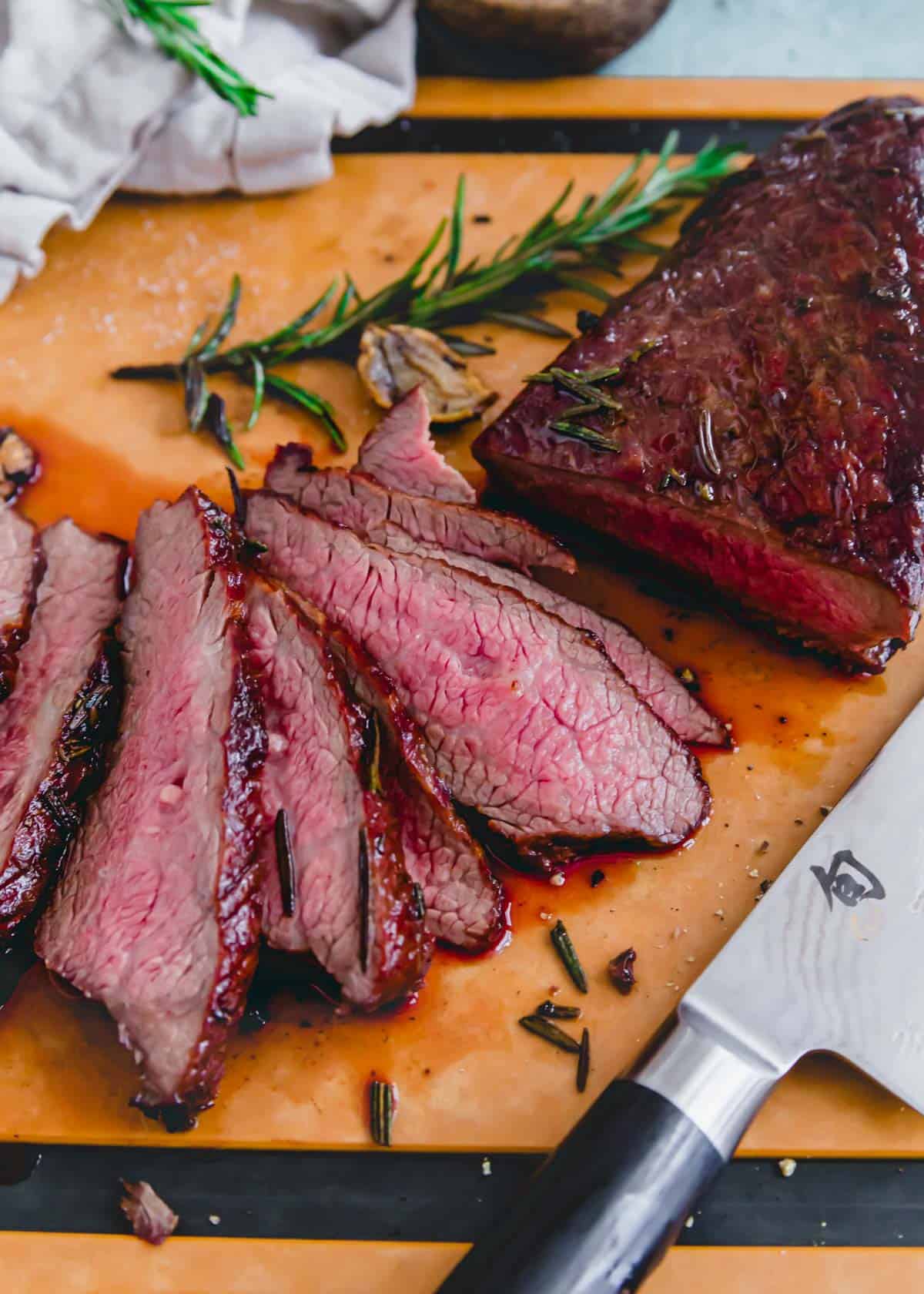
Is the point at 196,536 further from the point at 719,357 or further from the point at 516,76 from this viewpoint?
the point at 516,76

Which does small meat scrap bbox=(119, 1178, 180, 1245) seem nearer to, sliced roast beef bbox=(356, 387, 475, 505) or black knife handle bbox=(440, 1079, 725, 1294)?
black knife handle bbox=(440, 1079, 725, 1294)

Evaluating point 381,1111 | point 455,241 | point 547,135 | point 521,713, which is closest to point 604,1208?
point 381,1111

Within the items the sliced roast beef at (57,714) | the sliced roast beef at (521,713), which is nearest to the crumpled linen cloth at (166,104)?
the sliced roast beef at (57,714)

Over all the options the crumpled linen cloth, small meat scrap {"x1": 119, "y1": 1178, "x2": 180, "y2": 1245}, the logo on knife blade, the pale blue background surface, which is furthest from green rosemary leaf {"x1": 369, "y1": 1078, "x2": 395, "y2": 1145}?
the pale blue background surface

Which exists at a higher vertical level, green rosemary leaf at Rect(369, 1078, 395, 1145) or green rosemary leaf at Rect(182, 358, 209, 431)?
green rosemary leaf at Rect(182, 358, 209, 431)

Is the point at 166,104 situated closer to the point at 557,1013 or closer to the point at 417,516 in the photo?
the point at 417,516

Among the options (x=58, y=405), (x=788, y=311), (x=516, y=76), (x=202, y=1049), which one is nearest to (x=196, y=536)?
(x=58, y=405)
